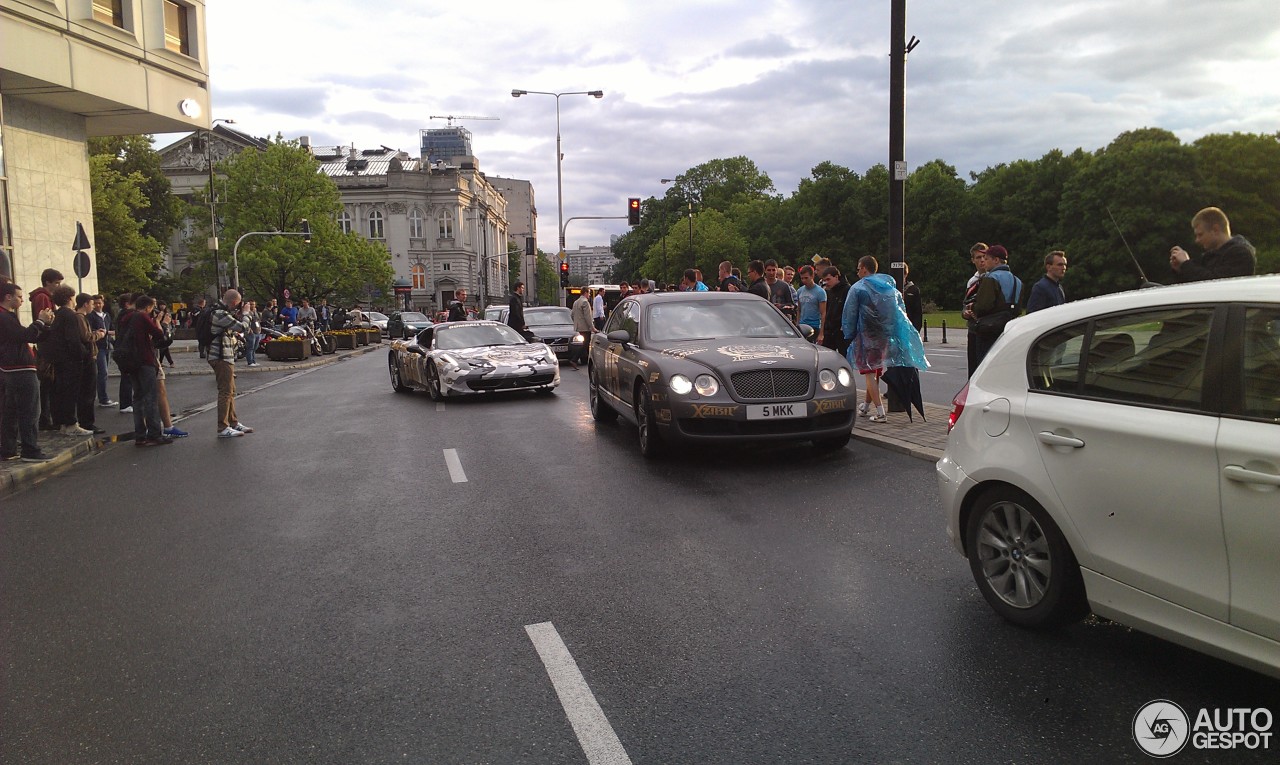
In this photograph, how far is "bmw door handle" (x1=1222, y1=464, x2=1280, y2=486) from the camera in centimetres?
290

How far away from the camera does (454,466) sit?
353 inches

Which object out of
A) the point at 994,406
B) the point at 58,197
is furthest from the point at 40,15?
the point at 994,406

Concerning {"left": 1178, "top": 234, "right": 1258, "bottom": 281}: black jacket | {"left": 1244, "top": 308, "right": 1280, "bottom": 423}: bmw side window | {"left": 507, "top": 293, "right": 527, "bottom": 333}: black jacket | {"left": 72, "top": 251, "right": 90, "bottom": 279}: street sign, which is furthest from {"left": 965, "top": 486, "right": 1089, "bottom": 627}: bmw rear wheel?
{"left": 507, "top": 293, "right": 527, "bottom": 333}: black jacket

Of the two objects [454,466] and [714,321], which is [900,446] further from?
[454,466]

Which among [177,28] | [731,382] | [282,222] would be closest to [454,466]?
[731,382]

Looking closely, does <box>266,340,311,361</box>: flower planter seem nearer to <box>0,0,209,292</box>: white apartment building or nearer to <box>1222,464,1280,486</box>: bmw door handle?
<box>0,0,209,292</box>: white apartment building

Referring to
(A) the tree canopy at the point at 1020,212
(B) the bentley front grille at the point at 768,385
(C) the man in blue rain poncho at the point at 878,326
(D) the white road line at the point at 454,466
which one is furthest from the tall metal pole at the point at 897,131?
(A) the tree canopy at the point at 1020,212

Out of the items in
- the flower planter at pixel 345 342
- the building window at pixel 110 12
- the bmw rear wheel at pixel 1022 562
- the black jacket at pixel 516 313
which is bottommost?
the flower planter at pixel 345 342

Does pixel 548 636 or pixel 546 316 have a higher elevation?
pixel 546 316

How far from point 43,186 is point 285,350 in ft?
29.1

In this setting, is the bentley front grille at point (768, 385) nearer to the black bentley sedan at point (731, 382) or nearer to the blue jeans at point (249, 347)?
the black bentley sedan at point (731, 382)

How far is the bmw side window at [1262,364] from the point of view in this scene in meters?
3.03

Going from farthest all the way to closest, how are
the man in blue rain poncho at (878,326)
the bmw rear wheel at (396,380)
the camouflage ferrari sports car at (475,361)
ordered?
the bmw rear wheel at (396,380) < the camouflage ferrari sports car at (475,361) < the man in blue rain poncho at (878,326)

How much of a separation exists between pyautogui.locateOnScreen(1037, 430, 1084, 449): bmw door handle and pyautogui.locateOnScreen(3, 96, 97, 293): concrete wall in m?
21.1
